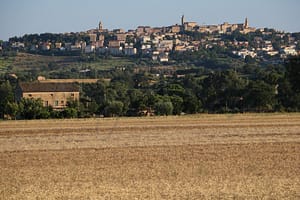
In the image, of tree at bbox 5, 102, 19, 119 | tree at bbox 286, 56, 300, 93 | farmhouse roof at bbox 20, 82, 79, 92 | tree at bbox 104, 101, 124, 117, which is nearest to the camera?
tree at bbox 5, 102, 19, 119

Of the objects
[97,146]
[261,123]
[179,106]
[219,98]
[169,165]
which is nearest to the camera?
[169,165]

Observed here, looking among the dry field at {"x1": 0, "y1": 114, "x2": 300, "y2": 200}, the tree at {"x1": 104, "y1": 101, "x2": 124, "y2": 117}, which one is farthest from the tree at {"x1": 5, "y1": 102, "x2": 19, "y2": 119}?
the dry field at {"x1": 0, "y1": 114, "x2": 300, "y2": 200}

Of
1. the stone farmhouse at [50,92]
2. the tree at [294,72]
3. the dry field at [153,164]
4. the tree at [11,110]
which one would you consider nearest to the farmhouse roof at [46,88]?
the stone farmhouse at [50,92]

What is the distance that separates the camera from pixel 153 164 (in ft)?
75.5

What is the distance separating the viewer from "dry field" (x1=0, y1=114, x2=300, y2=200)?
18.0 m

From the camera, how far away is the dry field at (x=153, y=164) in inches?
708

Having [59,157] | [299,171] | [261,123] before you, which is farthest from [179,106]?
[299,171]

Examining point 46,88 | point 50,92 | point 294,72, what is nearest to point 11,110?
point 294,72

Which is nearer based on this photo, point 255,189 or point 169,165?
point 255,189

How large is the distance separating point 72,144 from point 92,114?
32.1 m

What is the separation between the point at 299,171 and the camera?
20891 millimetres

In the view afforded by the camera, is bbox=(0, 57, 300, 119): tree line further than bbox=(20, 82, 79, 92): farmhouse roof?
No

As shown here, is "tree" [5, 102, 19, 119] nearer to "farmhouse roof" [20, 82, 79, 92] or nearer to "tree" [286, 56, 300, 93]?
"tree" [286, 56, 300, 93]

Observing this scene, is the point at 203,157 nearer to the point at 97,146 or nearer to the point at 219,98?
the point at 97,146
